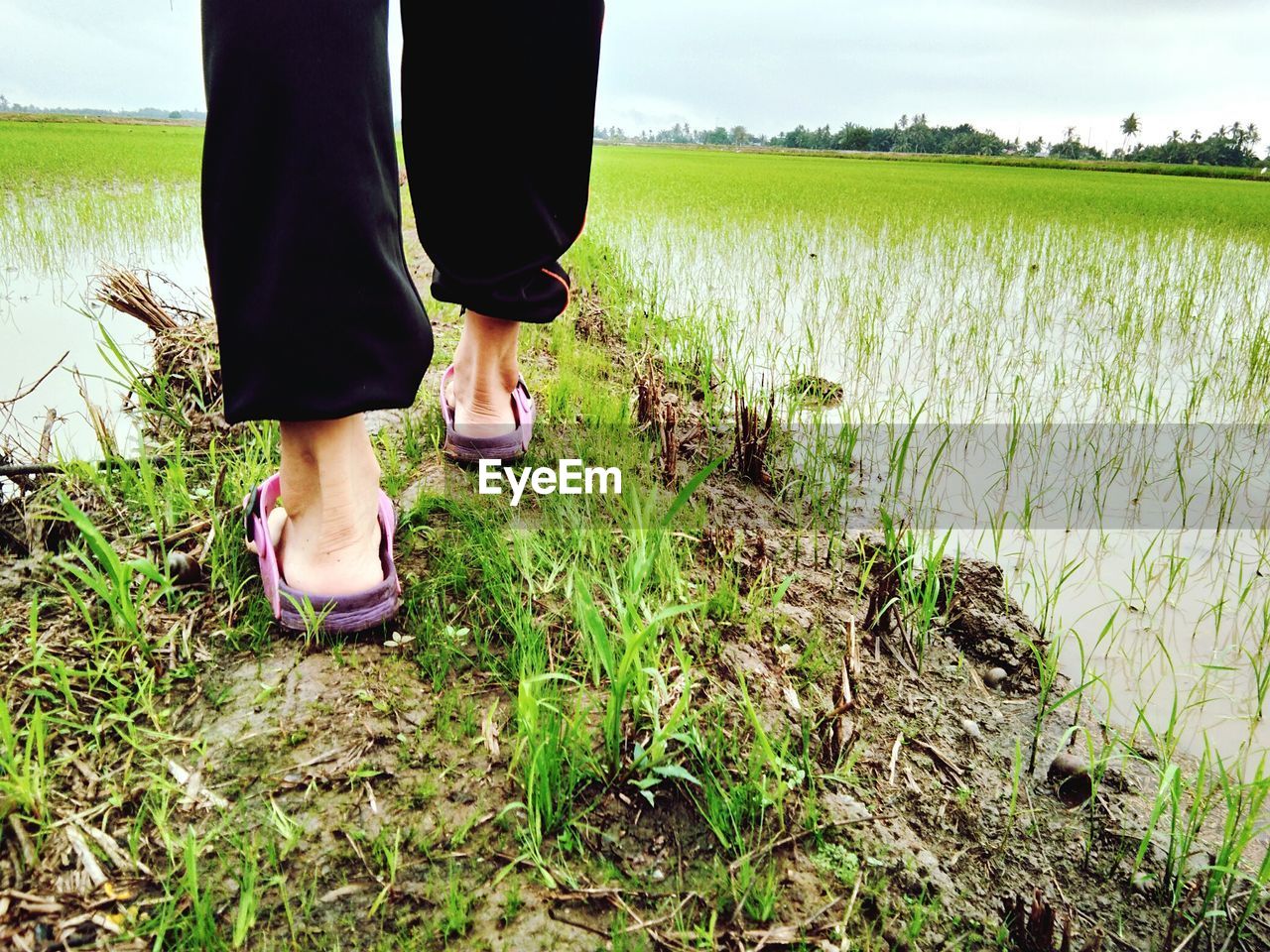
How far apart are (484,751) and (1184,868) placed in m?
0.85

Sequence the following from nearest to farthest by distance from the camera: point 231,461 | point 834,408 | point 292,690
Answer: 1. point 292,690
2. point 231,461
3. point 834,408

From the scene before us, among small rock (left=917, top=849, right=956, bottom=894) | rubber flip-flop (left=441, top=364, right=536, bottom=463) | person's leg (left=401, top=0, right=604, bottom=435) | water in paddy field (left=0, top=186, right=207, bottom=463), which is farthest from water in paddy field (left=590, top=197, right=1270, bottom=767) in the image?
water in paddy field (left=0, top=186, right=207, bottom=463)

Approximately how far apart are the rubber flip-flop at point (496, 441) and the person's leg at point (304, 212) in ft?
2.27

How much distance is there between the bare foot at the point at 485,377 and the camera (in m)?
1.72

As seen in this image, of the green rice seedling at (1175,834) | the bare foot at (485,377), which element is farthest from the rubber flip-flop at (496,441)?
the green rice seedling at (1175,834)

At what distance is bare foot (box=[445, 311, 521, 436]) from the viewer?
67.6 inches

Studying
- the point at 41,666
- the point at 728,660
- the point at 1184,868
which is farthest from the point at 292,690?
the point at 1184,868

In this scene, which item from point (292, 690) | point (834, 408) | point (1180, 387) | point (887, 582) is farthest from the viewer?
point (1180, 387)

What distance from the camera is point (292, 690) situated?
43.5 inches

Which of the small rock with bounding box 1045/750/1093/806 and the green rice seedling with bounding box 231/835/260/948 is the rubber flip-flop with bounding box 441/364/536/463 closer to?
the green rice seedling with bounding box 231/835/260/948

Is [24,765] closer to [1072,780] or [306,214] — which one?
[306,214]

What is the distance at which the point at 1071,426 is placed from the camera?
2.36m

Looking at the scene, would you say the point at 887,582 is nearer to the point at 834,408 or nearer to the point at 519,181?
the point at 519,181

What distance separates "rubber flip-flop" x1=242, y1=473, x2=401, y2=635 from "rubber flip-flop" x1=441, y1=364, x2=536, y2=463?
512mm
